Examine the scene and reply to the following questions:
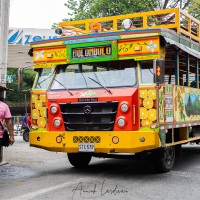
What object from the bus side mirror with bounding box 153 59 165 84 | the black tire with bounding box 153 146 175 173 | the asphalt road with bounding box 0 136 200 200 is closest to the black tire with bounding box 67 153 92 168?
the asphalt road with bounding box 0 136 200 200

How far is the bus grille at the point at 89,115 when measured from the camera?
812 centimetres

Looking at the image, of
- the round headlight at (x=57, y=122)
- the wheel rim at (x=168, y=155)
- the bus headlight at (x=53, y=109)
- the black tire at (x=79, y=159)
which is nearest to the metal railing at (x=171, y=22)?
the bus headlight at (x=53, y=109)

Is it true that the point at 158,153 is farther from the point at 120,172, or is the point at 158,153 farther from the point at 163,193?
the point at 163,193

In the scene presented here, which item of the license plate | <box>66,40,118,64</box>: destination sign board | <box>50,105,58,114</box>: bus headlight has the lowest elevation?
the license plate

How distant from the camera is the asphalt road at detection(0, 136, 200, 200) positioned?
6652mm

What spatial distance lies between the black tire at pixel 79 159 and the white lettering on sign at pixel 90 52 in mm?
2245

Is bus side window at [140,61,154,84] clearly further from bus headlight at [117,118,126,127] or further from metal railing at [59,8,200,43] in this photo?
metal railing at [59,8,200,43]

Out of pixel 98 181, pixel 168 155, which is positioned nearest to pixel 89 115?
pixel 98 181

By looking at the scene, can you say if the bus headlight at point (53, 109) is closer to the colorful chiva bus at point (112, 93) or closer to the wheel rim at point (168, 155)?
the colorful chiva bus at point (112, 93)

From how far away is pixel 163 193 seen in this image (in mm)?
6809

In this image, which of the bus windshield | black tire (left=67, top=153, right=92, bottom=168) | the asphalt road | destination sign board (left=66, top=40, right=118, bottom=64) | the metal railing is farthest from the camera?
black tire (left=67, top=153, right=92, bottom=168)

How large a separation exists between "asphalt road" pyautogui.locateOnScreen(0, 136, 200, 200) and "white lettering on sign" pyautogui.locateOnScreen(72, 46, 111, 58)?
237 cm

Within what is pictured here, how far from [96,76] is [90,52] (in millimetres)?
495

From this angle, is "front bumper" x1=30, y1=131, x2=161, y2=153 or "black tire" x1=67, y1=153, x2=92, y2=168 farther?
"black tire" x1=67, y1=153, x2=92, y2=168
